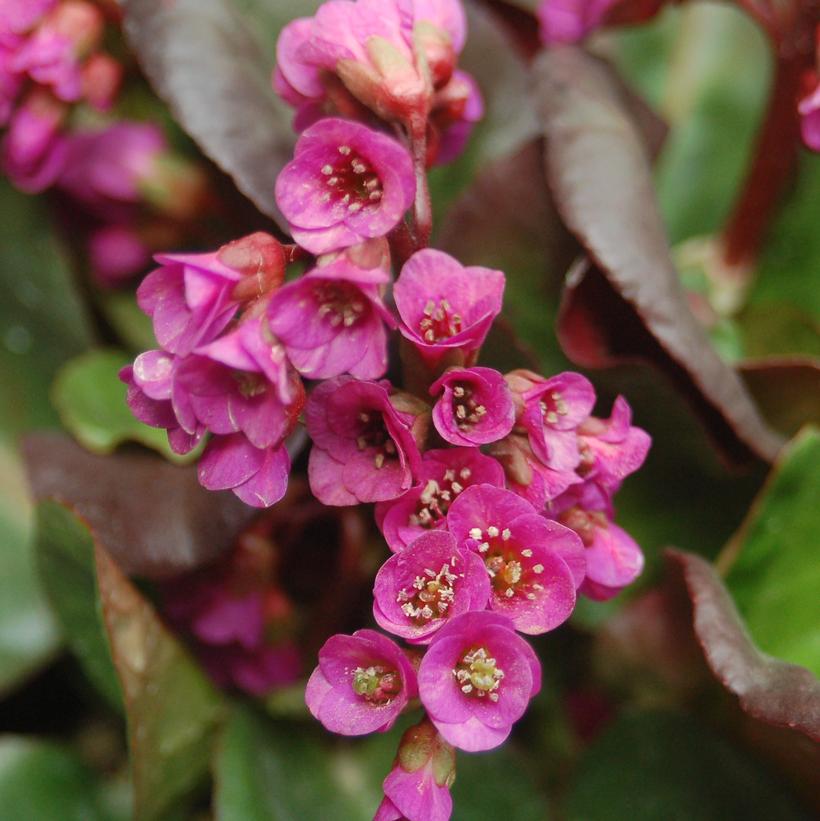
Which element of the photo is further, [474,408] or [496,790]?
[496,790]

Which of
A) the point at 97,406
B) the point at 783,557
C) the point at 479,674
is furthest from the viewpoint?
the point at 97,406

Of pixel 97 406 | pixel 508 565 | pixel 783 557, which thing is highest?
pixel 508 565

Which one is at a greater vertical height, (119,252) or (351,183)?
(351,183)

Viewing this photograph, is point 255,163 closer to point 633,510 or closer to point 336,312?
point 336,312

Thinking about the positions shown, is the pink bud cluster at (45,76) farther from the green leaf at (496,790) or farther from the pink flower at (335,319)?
the green leaf at (496,790)

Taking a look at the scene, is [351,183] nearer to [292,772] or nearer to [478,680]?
[478,680]

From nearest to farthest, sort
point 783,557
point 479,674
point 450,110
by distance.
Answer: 1. point 479,674
2. point 450,110
3. point 783,557

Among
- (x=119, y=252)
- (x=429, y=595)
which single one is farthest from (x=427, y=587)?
(x=119, y=252)
